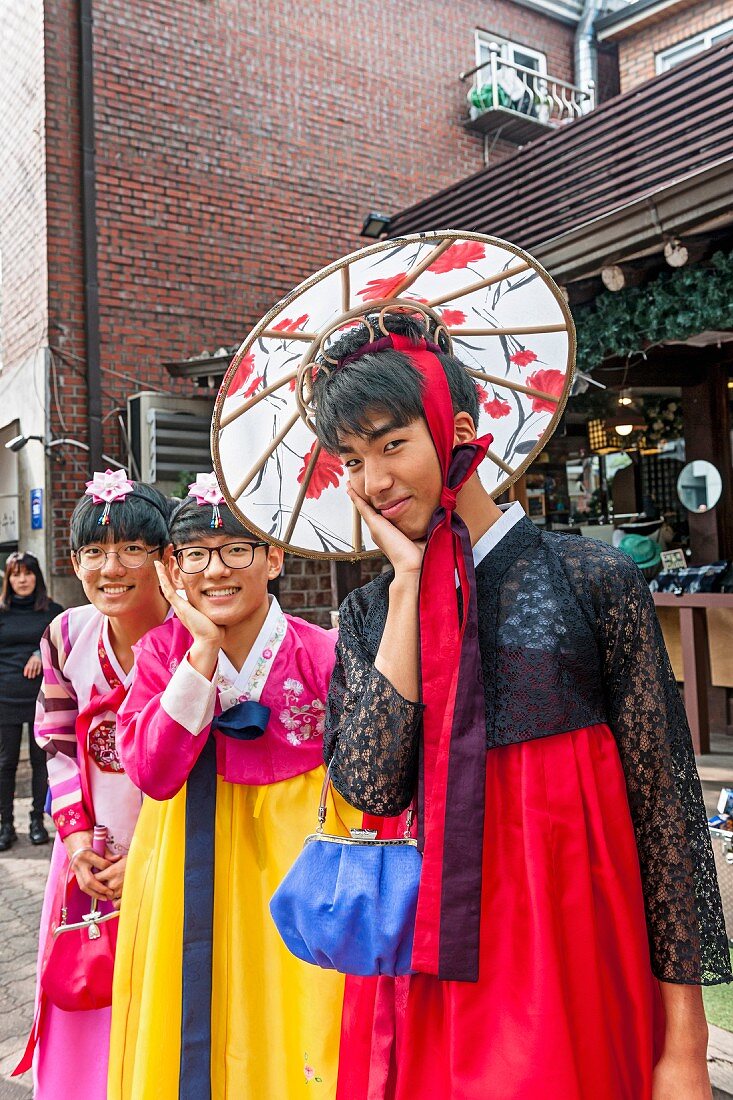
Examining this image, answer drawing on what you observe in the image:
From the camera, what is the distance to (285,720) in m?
2.05

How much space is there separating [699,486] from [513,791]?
6.35 meters

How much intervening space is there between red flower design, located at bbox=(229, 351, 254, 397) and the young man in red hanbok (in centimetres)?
38

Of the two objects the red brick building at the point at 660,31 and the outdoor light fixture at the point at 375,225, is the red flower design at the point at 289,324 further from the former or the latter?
the red brick building at the point at 660,31

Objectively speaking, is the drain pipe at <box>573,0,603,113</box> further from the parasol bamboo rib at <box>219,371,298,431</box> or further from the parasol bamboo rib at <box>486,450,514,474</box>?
the parasol bamboo rib at <box>219,371,298,431</box>

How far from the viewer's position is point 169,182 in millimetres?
8570

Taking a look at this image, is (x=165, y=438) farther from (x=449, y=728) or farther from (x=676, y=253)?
(x=449, y=728)

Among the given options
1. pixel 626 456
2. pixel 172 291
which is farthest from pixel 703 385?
pixel 172 291

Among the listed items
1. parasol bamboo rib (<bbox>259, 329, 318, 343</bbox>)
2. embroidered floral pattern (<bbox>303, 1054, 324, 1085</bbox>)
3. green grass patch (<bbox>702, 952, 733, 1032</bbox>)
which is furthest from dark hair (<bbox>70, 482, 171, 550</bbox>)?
green grass patch (<bbox>702, 952, 733, 1032</bbox>)

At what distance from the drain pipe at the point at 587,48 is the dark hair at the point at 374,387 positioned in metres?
11.9

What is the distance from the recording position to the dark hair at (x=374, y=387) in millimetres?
1379

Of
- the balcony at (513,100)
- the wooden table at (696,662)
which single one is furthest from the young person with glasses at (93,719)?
the balcony at (513,100)

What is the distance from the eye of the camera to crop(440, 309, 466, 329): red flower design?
1771 mm

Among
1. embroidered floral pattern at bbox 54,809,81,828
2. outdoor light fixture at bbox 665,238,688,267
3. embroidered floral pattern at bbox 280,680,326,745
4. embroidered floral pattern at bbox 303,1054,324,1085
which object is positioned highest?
outdoor light fixture at bbox 665,238,688,267

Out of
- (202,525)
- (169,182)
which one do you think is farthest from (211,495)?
(169,182)
